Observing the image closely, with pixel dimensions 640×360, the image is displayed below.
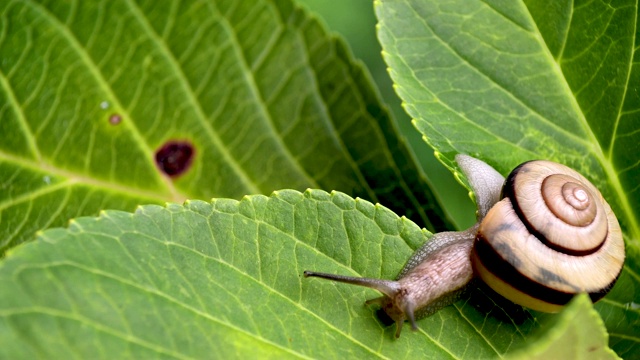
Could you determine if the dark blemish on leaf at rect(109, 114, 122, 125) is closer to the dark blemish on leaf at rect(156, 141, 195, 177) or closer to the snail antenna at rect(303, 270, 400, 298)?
the dark blemish on leaf at rect(156, 141, 195, 177)

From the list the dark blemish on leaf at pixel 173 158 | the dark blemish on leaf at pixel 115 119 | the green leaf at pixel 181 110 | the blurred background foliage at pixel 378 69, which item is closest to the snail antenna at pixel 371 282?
the green leaf at pixel 181 110

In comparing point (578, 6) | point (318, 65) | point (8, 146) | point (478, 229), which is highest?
point (8, 146)

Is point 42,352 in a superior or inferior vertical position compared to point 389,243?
superior

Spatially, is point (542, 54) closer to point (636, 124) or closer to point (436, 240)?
point (636, 124)

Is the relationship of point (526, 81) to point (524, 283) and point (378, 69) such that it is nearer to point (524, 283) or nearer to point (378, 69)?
point (524, 283)

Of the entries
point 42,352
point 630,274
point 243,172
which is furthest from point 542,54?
point 42,352

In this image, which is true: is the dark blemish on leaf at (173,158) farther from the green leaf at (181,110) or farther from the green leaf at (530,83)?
the green leaf at (530,83)

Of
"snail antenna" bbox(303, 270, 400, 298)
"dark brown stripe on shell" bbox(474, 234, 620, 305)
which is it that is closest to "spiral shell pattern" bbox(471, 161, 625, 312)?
"dark brown stripe on shell" bbox(474, 234, 620, 305)
